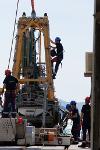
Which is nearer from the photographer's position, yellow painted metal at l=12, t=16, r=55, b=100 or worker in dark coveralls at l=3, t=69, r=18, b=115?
worker in dark coveralls at l=3, t=69, r=18, b=115

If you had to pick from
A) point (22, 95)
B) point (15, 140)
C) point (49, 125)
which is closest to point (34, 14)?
point (22, 95)

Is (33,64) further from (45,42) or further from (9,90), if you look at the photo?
(9,90)

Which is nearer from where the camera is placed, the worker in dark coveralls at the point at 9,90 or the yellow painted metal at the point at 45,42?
the worker in dark coveralls at the point at 9,90

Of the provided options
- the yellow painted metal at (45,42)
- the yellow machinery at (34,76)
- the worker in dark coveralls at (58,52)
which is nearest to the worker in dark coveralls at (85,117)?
the yellow machinery at (34,76)

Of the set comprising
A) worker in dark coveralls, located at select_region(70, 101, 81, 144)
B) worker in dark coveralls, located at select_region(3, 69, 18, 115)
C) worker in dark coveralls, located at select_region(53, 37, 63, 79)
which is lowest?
worker in dark coveralls, located at select_region(70, 101, 81, 144)

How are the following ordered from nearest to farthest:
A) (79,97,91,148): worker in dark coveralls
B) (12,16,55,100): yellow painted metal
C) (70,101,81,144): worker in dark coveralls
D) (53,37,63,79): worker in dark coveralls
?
(79,97,91,148): worker in dark coveralls, (70,101,81,144): worker in dark coveralls, (12,16,55,100): yellow painted metal, (53,37,63,79): worker in dark coveralls

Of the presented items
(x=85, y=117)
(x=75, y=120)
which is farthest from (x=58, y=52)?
(x=85, y=117)

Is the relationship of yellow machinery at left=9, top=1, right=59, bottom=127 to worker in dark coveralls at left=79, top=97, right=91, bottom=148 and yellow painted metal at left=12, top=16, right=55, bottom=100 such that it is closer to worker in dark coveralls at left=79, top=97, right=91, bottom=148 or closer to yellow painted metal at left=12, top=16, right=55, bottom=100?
yellow painted metal at left=12, top=16, right=55, bottom=100

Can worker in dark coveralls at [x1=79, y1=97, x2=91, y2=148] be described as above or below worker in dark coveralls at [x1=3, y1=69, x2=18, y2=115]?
below

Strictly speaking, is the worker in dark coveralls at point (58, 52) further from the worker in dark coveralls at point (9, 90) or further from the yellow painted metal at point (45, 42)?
the worker in dark coveralls at point (9, 90)

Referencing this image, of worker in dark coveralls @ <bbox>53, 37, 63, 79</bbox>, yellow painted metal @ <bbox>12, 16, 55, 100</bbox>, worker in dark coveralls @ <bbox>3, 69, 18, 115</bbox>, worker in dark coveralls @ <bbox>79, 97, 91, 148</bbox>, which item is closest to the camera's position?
worker in dark coveralls @ <bbox>79, 97, 91, 148</bbox>

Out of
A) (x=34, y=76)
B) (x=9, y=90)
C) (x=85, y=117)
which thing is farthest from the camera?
(x=34, y=76)

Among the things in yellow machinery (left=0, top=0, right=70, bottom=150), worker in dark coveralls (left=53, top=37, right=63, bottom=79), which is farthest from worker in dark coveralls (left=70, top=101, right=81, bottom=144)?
worker in dark coveralls (left=53, top=37, right=63, bottom=79)

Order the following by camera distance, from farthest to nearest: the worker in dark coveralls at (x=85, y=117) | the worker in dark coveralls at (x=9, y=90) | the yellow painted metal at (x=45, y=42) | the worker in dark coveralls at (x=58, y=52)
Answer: the worker in dark coveralls at (x=58, y=52), the yellow painted metal at (x=45, y=42), the worker in dark coveralls at (x=9, y=90), the worker in dark coveralls at (x=85, y=117)
